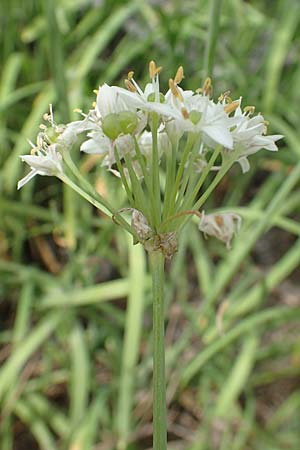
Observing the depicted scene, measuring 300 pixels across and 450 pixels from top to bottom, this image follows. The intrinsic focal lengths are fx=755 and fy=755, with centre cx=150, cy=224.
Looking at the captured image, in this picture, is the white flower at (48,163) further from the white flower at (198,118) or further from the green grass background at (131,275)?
the green grass background at (131,275)

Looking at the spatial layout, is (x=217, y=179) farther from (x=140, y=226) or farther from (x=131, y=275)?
(x=131, y=275)

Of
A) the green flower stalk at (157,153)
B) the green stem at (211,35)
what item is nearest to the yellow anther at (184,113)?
the green flower stalk at (157,153)

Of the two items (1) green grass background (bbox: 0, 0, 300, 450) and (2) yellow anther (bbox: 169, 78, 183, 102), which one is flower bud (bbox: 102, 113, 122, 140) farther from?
(1) green grass background (bbox: 0, 0, 300, 450)

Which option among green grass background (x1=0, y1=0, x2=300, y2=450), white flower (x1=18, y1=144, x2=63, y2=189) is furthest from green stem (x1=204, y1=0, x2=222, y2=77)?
white flower (x1=18, y1=144, x2=63, y2=189)

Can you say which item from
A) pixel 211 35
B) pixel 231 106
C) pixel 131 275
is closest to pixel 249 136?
pixel 231 106

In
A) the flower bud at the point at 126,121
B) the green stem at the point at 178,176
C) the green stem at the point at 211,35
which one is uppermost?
the green stem at the point at 211,35

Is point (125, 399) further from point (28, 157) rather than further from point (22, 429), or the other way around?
point (28, 157)

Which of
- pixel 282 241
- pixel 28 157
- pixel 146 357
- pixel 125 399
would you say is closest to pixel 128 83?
pixel 28 157
